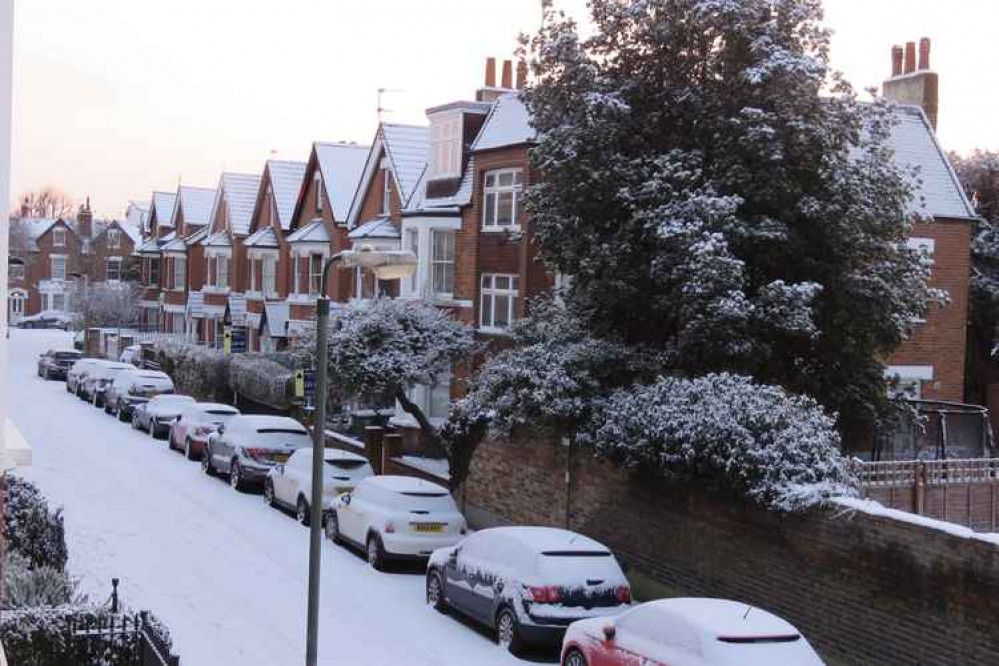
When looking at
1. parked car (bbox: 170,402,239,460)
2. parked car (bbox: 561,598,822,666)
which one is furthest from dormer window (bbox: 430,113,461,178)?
parked car (bbox: 561,598,822,666)

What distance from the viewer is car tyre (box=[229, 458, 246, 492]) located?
89.3ft

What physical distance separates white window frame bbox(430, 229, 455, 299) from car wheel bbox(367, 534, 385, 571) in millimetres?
12963

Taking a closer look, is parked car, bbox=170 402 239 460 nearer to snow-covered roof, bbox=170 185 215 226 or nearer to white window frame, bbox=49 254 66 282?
snow-covered roof, bbox=170 185 215 226

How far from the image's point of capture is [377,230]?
36.7m

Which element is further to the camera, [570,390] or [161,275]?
[161,275]

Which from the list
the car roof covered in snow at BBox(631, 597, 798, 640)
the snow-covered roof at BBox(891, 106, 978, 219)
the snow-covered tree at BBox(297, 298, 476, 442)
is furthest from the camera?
the snow-covered roof at BBox(891, 106, 978, 219)

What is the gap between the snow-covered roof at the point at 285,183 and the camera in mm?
49531

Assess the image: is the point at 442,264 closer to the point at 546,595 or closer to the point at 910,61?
the point at 910,61

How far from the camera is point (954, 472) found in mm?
18031

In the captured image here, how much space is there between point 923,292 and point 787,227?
9.90 ft

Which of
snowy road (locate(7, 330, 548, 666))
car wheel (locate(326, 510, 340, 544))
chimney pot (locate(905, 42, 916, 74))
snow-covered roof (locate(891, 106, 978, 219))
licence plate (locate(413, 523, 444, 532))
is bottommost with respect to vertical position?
snowy road (locate(7, 330, 548, 666))

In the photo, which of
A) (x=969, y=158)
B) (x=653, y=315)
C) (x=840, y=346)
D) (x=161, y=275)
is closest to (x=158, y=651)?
(x=653, y=315)

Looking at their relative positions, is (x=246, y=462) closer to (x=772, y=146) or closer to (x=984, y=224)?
(x=772, y=146)

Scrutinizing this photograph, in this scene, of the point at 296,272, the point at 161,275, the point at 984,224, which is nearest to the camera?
the point at 984,224
